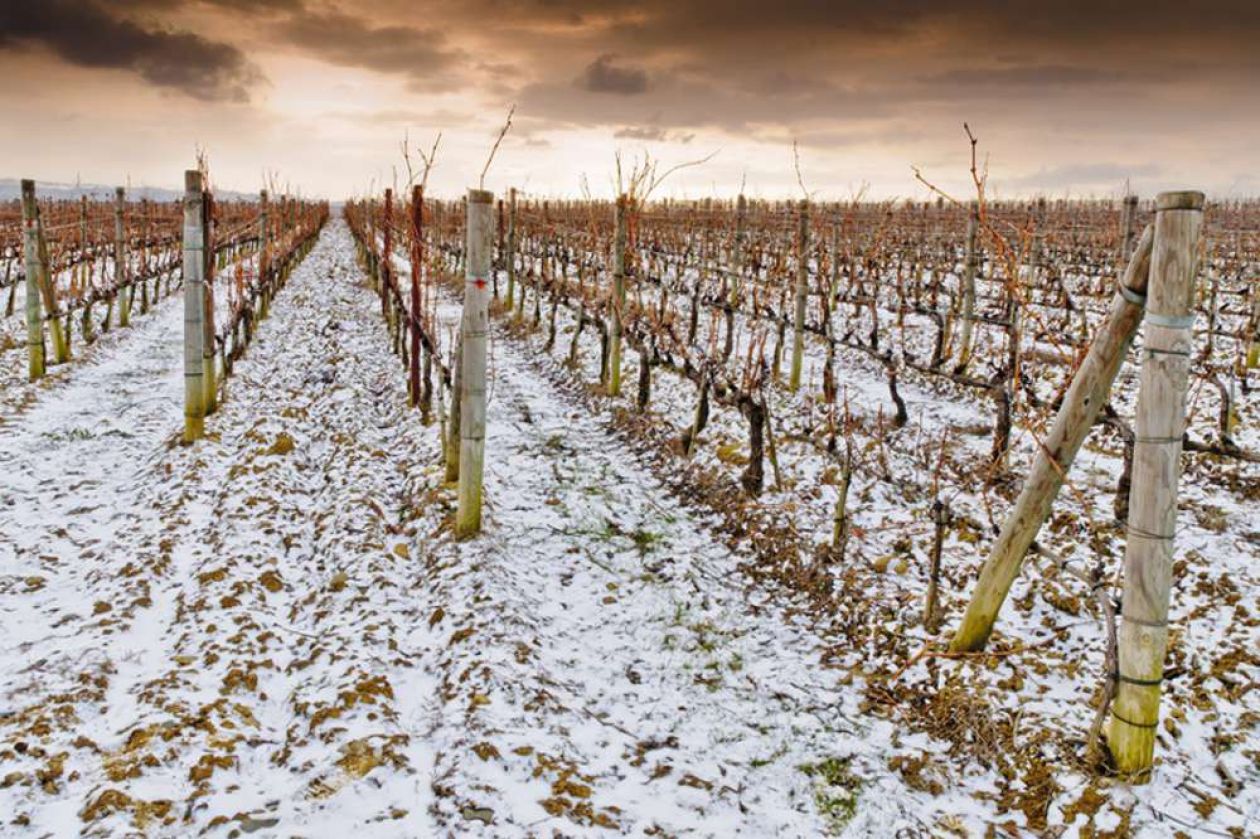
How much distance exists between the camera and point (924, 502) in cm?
702

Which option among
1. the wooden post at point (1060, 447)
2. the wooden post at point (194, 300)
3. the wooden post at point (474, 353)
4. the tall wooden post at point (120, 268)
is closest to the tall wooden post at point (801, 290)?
the wooden post at point (474, 353)

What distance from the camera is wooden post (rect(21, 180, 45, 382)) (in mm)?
10828

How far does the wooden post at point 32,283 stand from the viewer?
10.8m

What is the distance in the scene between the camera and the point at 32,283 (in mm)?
10961

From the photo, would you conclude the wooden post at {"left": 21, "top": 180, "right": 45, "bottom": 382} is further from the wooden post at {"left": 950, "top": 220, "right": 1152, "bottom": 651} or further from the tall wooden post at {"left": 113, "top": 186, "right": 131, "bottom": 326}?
the wooden post at {"left": 950, "top": 220, "right": 1152, "bottom": 651}

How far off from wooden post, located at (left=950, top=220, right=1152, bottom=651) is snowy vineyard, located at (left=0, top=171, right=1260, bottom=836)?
0.06 feet

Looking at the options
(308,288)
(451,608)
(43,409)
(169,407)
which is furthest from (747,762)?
(308,288)

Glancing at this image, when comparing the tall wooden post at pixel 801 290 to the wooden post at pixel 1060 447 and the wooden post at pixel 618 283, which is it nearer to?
the wooden post at pixel 618 283

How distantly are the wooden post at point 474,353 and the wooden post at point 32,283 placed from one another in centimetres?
853

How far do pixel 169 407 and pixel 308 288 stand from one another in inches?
587

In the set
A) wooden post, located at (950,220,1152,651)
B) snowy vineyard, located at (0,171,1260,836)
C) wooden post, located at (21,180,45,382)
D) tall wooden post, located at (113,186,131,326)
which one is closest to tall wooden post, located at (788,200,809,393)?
snowy vineyard, located at (0,171,1260,836)

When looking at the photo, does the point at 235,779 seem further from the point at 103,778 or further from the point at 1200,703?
the point at 1200,703

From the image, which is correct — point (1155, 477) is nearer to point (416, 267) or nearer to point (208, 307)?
point (416, 267)

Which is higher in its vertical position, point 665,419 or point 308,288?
point 308,288
